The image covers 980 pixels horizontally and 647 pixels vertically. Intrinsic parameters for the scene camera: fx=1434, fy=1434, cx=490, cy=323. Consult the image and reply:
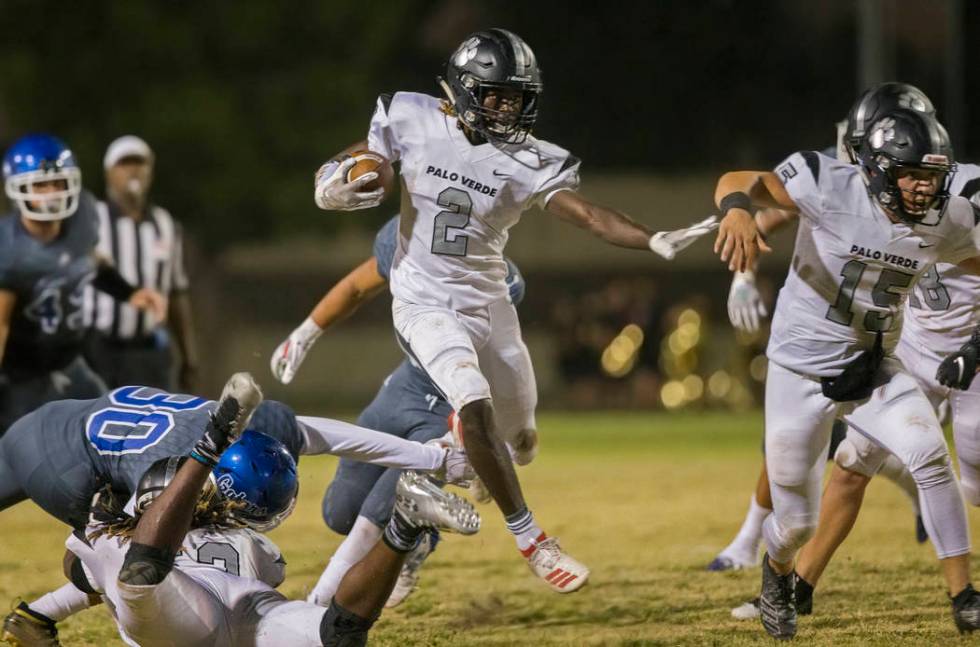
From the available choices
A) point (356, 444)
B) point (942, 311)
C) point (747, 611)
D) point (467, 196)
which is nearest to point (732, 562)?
point (747, 611)

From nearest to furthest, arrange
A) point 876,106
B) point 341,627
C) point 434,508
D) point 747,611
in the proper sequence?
point 434,508 → point 341,627 → point 876,106 → point 747,611

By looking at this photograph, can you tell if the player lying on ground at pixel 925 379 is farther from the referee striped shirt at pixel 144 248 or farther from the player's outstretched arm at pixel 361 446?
the referee striped shirt at pixel 144 248

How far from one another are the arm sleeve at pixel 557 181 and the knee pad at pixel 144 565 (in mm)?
2258

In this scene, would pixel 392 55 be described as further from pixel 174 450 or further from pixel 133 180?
pixel 174 450

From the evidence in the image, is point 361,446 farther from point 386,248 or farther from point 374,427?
point 386,248

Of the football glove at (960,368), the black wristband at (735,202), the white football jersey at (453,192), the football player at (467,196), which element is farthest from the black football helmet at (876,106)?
the white football jersey at (453,192)

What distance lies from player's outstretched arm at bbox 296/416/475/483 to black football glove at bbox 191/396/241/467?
0.69 meters

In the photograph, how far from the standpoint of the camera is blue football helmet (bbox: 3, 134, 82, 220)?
691cm

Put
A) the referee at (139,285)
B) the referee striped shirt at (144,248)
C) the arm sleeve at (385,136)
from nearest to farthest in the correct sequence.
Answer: the arm sleeve at (385,136), the referee at (139,285), the referee striped shirt at (144,248)

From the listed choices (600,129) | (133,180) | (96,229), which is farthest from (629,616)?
(600,129)

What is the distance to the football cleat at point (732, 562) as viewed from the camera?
6488 millimetres

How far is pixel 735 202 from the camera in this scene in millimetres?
4730

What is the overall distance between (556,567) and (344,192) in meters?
1.53

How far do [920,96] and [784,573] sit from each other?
1.78 meters
